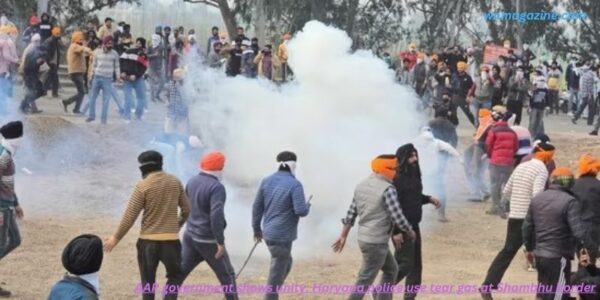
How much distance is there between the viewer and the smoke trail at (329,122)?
13609mm

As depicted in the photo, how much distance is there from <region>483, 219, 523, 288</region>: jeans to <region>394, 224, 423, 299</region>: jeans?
84 centimetres

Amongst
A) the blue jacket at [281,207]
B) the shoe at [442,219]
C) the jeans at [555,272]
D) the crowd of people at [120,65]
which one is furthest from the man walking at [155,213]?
the crowd of people at [120,65]

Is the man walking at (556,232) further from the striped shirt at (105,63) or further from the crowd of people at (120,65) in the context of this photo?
the striped shirt at (105,63)

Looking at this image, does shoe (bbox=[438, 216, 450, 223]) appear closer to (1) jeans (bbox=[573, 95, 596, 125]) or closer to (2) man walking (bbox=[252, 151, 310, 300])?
(2) man walking (bbox=[252, 151, 310, 300])

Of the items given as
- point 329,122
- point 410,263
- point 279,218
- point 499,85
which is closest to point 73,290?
point 279,218

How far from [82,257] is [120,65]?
1640 cm

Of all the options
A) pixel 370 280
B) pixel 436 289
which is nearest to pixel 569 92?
pixel 436 289

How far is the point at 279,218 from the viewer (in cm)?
948

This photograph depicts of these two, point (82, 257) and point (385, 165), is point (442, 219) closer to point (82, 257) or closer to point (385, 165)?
point (385, 165)

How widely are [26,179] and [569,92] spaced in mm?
19783

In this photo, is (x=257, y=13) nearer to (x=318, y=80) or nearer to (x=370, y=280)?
(x=318, y=80)

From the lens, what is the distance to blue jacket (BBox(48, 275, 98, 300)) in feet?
17.2

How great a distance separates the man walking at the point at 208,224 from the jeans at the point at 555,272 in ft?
9.32

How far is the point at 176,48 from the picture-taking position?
24562mm
